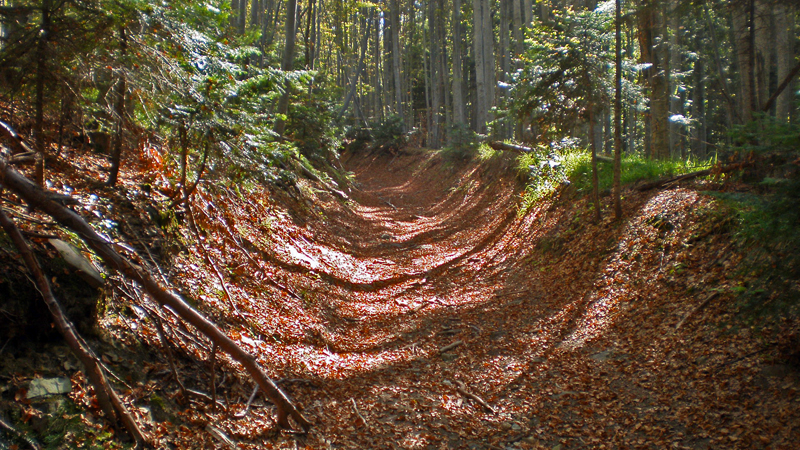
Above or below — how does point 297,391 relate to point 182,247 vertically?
below

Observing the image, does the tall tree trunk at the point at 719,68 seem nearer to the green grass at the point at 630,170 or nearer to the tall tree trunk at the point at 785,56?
the tall tree trunk at the point at 785,56

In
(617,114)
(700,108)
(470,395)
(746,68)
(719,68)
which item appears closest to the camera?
A: (470,395)

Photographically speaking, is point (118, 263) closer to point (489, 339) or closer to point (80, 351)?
point (80, 351)

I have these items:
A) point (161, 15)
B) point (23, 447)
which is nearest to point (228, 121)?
point (161, 15)

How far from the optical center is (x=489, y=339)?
634 centimetres

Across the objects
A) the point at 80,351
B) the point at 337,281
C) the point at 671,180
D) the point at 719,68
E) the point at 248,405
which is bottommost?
the point at 248,405

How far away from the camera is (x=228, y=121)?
15.7ft

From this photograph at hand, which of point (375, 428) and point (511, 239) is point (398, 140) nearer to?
point (511, 239)

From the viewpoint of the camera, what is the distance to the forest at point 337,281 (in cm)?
322

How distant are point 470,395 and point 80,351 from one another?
3723 millimetres

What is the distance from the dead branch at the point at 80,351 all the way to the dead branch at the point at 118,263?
0.86ft

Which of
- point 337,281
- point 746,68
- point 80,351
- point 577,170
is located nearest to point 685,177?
point 746,68

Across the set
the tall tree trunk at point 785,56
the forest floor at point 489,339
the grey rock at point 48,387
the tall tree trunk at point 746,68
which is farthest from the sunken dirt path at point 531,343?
the tall tree trunk at point 785,56

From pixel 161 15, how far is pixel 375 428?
4404 millimetres
